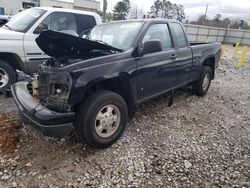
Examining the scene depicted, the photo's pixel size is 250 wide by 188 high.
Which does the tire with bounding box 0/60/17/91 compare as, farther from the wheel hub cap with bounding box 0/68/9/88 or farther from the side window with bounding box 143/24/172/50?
the side window with bounding box 143/24/172/50

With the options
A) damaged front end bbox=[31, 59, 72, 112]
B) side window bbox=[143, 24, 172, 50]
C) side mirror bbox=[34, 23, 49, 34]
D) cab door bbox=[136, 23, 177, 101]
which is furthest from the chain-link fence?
damaged front end bbox=[31, 59, 72, 112]

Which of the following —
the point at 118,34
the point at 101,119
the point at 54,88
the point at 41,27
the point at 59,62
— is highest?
the point at 118,34

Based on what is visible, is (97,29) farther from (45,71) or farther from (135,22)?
(45,71)

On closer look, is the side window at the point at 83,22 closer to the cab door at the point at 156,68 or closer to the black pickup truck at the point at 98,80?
the black pickup truck at the point at 98,80

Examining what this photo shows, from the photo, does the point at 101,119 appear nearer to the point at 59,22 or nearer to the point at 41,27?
the point at 41,27

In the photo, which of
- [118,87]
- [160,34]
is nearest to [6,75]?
[118,87]

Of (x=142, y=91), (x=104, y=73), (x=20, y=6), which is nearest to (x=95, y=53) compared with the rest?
(x=104, y=73)

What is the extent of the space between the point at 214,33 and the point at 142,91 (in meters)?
30.5

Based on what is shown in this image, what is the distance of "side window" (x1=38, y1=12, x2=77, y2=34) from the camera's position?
5676 mm

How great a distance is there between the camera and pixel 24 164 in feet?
9.35

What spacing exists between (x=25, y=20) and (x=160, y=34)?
3.59m

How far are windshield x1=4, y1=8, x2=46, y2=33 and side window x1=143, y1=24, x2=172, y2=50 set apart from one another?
317cm

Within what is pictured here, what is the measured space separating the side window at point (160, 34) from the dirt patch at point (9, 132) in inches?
101

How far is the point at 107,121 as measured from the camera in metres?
3.15
